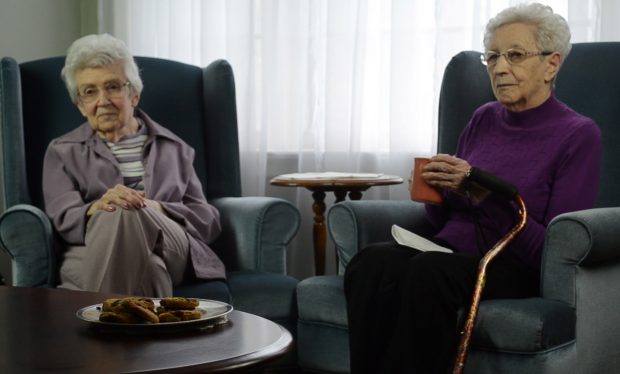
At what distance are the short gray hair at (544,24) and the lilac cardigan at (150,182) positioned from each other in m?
1.05

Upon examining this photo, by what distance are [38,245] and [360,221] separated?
2.91 feet

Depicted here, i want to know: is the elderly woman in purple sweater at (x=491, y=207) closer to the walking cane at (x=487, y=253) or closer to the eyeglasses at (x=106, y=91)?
the walking cane at (x=487, y=253)

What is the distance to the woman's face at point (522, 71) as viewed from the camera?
2.46 m

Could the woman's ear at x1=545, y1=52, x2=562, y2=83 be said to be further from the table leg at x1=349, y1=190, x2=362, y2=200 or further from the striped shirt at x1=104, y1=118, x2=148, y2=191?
the striped shirt at x1=104, y1=118, x2=148, y2=191

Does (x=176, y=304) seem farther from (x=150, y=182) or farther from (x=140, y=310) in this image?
(x=150, y=182)

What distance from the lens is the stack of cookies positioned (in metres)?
1.52

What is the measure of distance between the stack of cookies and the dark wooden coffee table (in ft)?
0.08

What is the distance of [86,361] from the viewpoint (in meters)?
1.32

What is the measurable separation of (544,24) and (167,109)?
4.49 ft

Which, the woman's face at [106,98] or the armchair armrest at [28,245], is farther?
the woman's face at [106,98]

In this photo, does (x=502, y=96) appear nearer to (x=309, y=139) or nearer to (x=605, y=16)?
(x=605, y=16)

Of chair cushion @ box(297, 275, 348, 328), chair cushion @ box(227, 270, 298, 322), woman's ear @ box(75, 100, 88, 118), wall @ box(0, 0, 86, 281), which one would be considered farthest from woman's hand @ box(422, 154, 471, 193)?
wall @ box(0, 0, 86, 281)

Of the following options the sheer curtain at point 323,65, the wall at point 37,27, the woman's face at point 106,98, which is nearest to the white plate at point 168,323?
the woman's face at point 106,98

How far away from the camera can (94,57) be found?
291 cm
